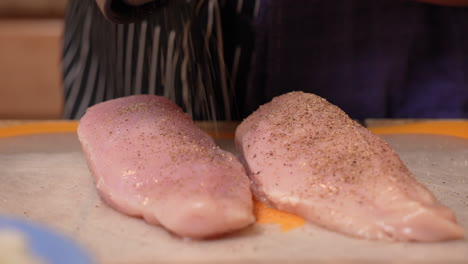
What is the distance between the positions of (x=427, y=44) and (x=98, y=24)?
42.9 inches

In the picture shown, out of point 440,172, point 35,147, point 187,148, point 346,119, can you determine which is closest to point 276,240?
point 187,148

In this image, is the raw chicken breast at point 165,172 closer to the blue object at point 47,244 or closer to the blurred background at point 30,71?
the blue object at point 47,244

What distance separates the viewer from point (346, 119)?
1251mm

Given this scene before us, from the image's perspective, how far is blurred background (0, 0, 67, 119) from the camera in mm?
3594

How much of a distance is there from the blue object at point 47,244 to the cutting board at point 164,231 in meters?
0.02

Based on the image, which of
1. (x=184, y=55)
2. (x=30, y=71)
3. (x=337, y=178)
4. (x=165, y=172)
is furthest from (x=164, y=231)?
(x=30, y=71)

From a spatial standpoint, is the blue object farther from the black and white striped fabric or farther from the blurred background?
the blurred background

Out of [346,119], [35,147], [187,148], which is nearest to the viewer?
[187,148]

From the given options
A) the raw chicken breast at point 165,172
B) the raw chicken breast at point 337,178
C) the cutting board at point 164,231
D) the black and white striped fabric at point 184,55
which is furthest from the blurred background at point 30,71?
the raw chicken breast at point 337,178

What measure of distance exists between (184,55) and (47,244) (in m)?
0.92

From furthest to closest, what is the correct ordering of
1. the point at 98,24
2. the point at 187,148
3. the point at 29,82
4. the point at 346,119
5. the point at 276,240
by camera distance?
1. the point at 29,82
2. the point at 98,24
3. the point at 346,119
4. the point at 187,148
5. the point at 276,240

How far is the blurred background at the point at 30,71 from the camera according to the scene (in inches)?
141

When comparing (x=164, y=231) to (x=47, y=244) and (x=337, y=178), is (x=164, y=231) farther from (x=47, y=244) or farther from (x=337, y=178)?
(x=337, y=178)

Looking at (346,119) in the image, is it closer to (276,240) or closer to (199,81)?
(276,240)
